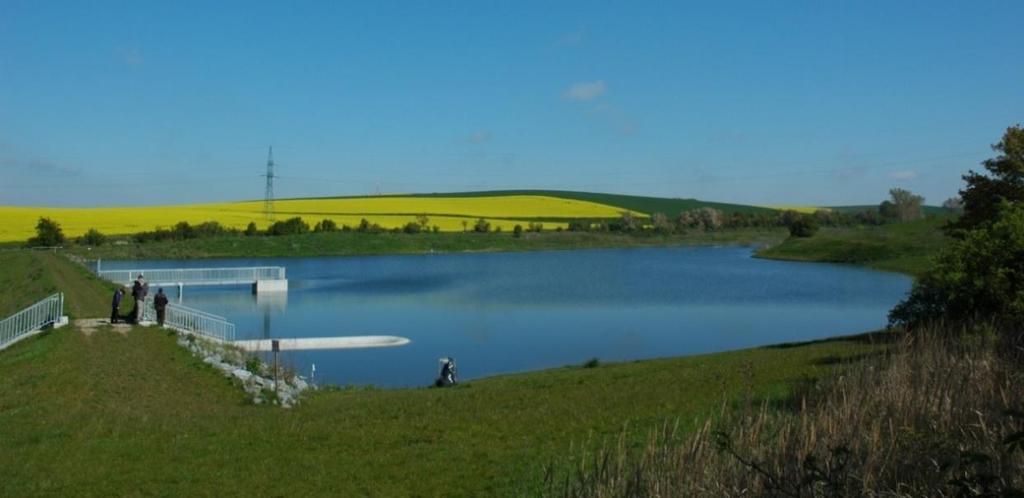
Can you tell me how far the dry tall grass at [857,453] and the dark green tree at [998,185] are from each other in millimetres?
19326

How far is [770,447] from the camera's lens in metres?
6.29

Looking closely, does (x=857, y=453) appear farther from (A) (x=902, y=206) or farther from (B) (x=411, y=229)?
(A) (x=902, y=206)

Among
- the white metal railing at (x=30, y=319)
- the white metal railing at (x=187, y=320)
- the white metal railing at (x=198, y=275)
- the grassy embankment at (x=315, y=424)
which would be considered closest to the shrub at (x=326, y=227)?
the white metal railing at (x=198, y=275)

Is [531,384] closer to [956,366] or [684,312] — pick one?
[956,366]

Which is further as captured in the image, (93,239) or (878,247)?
(93,239)

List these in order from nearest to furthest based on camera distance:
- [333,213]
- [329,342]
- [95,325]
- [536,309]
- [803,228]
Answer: [95,325] < [329,342] < [536,309] < [803,228] < [333,213]

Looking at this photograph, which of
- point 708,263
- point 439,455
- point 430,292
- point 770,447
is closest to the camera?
point 770,447

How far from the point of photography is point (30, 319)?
2528cm

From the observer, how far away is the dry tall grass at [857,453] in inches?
209

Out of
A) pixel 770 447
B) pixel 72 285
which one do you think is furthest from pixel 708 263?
pixel 770 447

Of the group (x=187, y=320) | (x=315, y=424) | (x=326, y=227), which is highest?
(x=326, y=227)

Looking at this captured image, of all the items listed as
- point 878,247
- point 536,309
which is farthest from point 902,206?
point 536,309

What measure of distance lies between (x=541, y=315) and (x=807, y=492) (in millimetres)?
34868

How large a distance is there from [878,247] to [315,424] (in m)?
72.9
